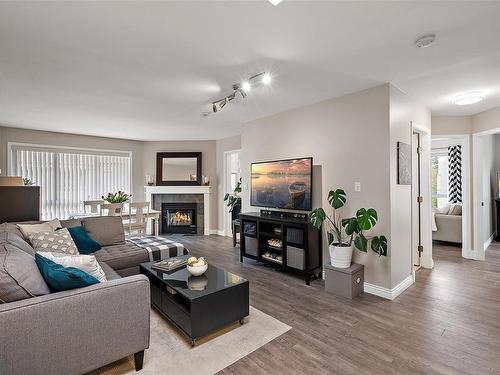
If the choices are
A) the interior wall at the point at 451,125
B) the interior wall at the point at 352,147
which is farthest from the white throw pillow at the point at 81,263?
the interior wall at the point at 451,125

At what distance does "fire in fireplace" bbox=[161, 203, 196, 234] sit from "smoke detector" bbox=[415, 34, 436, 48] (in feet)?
19.1

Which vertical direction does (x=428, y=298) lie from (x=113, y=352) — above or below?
below

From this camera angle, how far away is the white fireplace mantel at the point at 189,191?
22.3ft

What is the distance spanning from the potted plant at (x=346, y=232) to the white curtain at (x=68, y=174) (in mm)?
5378

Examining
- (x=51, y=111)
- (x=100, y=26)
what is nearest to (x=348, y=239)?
(x=100, y=26)

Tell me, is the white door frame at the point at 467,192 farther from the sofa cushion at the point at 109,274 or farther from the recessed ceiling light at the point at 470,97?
the sofa cushion at the point at 109,274

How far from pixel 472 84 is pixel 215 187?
542 centimetres

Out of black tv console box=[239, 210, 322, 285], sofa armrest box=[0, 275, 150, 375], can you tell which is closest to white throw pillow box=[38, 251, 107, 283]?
sofa armrest box=[0, 275, 150, 375]

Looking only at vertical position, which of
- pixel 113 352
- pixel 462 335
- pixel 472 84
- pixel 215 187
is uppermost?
pixel 472 84

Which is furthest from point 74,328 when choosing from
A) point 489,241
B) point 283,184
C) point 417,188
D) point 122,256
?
point 489,241

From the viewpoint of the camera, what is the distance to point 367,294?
3.10m

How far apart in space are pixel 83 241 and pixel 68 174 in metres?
3.63

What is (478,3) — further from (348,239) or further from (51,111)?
(51,111)

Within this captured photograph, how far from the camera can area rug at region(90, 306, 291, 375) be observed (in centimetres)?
186
